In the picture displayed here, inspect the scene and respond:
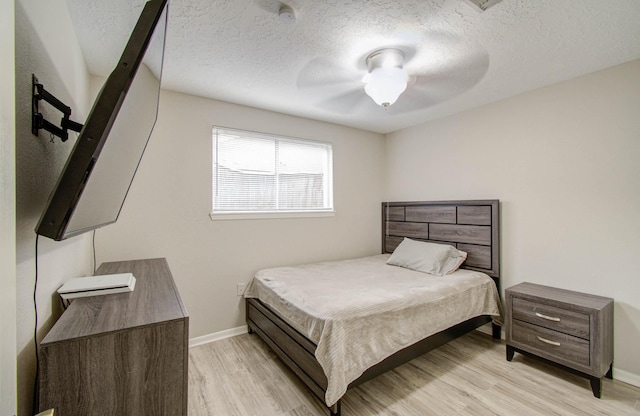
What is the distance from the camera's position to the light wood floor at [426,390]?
1818mm

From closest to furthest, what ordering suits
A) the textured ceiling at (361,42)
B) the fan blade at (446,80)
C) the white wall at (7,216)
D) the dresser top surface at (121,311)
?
the white wall at (7,216) → the dresser top surface at (121,311) → the textured ceiling at (361,42) → the fan blade at (446,80)

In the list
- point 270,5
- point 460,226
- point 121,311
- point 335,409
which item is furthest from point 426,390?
point 270,5

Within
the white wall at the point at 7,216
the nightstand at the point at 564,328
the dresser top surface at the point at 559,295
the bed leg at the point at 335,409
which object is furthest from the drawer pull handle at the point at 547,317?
the white wall at the point at 7,216

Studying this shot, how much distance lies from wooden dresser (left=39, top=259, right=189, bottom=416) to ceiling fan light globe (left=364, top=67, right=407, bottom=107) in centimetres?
183

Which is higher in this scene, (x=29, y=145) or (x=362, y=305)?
(x=29, y=145)

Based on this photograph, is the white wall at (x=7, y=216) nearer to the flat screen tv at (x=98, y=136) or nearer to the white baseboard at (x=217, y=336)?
the flat screen tv at (x=98, y=136)

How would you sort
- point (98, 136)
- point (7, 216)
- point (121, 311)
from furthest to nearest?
point (121, 311)
point (98, 136)
point (7, 216)

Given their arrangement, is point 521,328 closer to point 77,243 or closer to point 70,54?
point 77,243

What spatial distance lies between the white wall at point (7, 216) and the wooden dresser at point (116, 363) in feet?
0.94

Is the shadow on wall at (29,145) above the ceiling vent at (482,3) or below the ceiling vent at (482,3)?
A: below

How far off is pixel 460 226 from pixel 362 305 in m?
1.77

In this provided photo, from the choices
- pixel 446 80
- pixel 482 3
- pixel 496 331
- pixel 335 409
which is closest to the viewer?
pixel 482 3

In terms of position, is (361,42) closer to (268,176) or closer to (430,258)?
(268,176)

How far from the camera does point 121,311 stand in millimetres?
1139
